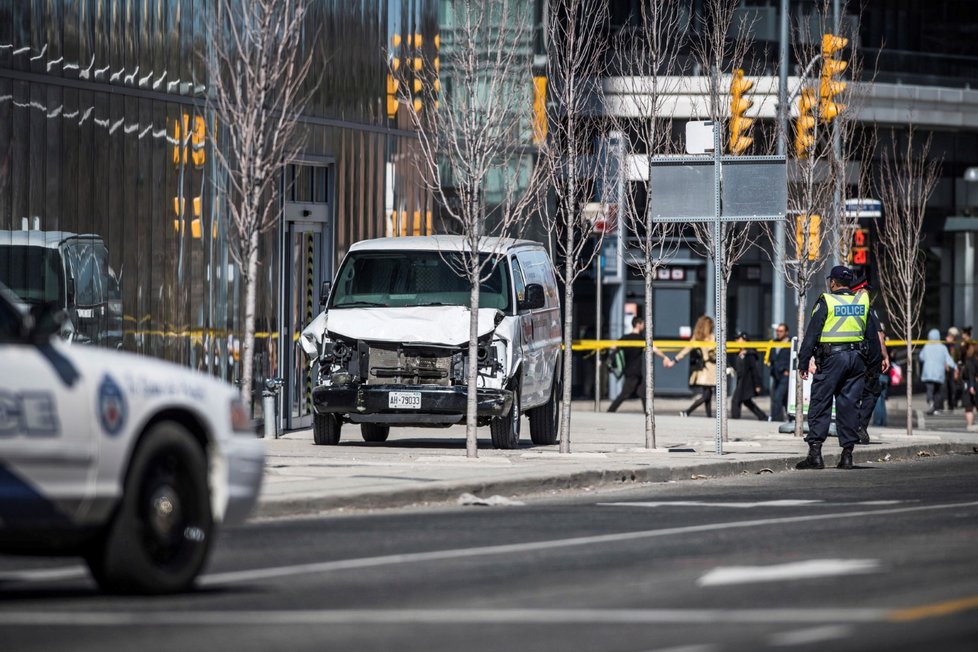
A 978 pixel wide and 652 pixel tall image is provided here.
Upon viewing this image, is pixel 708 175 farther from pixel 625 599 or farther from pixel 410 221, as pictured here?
pixel 625 599

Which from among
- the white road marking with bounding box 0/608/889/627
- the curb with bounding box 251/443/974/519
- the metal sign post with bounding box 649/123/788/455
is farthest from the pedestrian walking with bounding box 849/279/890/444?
the white road marking with bounding box 0/608/889/627

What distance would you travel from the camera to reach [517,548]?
11469mm

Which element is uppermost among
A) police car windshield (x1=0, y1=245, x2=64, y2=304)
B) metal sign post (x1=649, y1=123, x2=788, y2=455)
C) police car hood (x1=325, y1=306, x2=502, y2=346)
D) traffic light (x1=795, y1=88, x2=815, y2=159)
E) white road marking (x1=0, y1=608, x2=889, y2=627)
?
traffic light (x1=795, y1=88, x2=815, y2=159)

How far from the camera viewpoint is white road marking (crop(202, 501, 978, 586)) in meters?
10.1

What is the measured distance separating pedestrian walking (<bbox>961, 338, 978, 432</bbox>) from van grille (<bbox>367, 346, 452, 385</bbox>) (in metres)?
12.5

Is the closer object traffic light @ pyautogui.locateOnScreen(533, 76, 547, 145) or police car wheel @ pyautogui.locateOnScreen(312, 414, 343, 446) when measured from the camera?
traffic light @ pyautogui.locateOnScreen(533, 76, 547, 145)

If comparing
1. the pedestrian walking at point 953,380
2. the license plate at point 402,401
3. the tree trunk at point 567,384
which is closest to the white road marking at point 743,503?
the tree trunk at point 567,384

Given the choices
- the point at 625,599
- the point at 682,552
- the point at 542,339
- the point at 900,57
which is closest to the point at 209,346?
the point at 542,339

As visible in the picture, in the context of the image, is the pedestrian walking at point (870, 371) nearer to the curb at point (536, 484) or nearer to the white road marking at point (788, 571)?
the curb at point (536, 484)

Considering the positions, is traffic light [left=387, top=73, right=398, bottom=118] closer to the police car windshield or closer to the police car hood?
the police car hood

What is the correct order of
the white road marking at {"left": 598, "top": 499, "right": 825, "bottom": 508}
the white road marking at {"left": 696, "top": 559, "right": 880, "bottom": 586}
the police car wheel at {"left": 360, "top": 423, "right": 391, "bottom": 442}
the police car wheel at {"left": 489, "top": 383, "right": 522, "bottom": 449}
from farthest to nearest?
the police car wheel at {"left": 360, "top": 423, "right": 391, "bottom": 442} → the police car wheel at {"left": 489, "top": 383, "right": 522, "bottom": 449} → the white road marking at {"left": 598, "top": 499, "right": 825, "bottom": 508} → the white road marking at {"left": 696, "top": 559, "right": 880, "bottom": 586}

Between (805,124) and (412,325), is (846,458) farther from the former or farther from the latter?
(805,124)

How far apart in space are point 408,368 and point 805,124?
7058 mm

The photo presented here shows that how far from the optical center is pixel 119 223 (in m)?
19.7
